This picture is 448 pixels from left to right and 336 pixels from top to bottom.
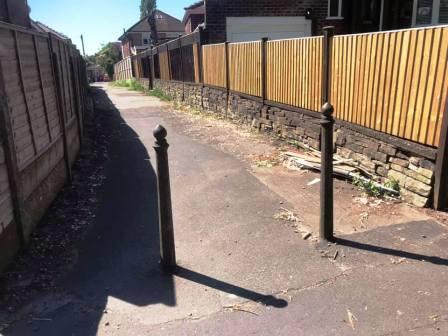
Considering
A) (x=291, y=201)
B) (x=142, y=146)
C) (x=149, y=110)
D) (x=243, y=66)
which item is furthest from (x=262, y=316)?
(x=149, y=110)

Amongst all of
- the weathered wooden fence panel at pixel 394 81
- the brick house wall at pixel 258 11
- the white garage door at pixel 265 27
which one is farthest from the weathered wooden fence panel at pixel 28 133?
the white garage door at pixel 265 27

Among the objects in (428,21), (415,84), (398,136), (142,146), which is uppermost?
(428,21)

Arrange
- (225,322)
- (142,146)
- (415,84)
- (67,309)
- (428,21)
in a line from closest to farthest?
(225,322) < (67,309) < (415,84) < (142,146) < (428,21)

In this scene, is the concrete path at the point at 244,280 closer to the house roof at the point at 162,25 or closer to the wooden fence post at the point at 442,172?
the wooden fence post at the point at 442,172

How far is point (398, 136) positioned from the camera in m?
4.88

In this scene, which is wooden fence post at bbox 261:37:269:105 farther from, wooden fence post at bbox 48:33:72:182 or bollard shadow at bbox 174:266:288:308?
bollard shadow at bbox 174:266:288:308

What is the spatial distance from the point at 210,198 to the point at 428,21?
953 centimetres

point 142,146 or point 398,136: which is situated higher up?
point 398,136

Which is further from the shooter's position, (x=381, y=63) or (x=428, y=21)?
(x=428, y=21)

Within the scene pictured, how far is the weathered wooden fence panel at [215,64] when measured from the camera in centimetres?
1137

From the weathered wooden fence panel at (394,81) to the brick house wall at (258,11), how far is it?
8.15m

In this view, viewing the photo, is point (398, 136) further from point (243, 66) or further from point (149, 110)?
point (149, 110)

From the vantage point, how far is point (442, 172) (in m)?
4.25

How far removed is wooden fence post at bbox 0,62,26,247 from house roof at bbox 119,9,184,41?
5843 centimetres
